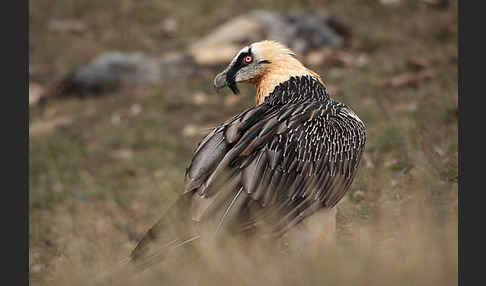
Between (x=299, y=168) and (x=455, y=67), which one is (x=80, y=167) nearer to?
(x=299, y=168)

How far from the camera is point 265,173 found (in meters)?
3.93

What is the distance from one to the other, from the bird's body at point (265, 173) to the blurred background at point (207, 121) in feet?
1.32

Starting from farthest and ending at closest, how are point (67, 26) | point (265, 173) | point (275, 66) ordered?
point (67, 26)
point (275, 66)
point (265, 173)

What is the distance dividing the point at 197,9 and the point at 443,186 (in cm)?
1326

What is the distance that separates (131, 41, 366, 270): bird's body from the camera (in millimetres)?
3875

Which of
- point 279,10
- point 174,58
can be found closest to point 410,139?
point 174,58

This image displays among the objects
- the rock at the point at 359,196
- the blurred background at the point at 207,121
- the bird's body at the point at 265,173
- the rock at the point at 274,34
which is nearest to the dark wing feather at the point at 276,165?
the bird's body at the point at 265,173

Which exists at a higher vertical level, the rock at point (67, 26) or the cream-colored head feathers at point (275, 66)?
the cream-colored head feathers at point (275, 66)

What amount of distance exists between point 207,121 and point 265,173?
6439mm

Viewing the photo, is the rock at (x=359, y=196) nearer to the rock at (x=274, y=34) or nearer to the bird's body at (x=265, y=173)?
the bird's body at (x=265, y=173)

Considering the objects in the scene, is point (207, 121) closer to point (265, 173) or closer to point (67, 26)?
Answer: point (265, 173)

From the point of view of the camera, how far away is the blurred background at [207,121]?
3.24 metres

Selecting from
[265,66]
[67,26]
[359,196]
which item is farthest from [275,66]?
[67,26]

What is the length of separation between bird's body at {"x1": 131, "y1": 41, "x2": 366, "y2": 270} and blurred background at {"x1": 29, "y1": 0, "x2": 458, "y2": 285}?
0.40 metres
